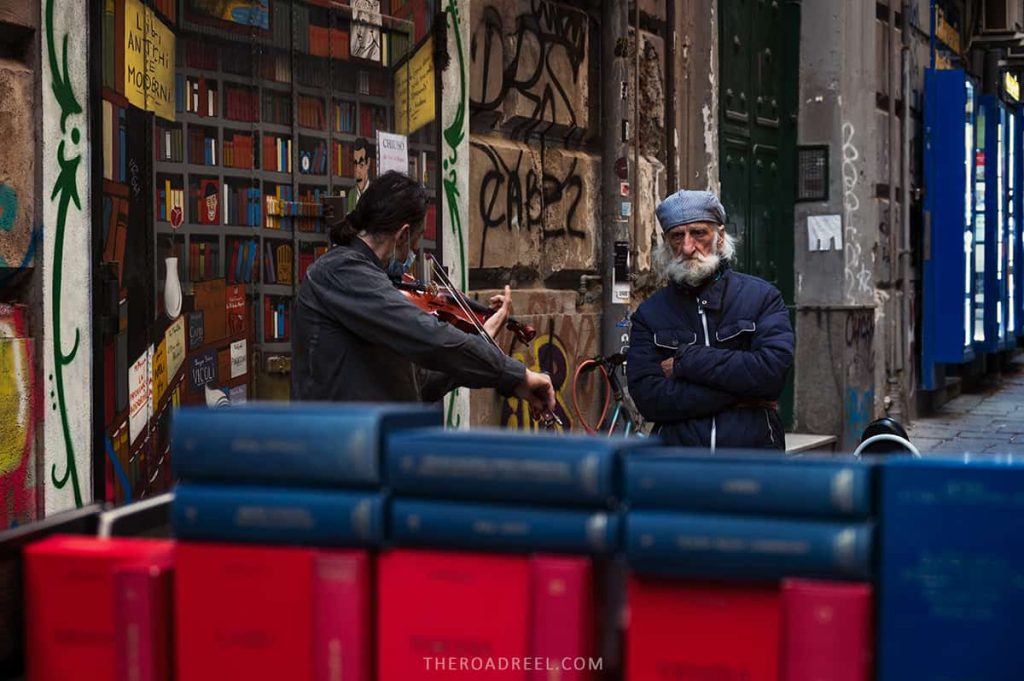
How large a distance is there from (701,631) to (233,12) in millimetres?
4154

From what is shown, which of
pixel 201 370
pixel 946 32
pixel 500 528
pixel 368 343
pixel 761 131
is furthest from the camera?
pixel 946 32

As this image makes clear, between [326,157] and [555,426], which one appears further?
[555,426]

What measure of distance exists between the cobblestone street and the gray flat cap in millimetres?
6907

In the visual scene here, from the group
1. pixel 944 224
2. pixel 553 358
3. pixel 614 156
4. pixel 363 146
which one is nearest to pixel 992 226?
pixel 944 224

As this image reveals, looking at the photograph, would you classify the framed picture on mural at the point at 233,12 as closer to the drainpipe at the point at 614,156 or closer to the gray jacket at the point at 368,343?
the gray jacket at the point at 368,343

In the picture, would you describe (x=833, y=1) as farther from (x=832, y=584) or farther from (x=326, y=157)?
(x=832, y=584)

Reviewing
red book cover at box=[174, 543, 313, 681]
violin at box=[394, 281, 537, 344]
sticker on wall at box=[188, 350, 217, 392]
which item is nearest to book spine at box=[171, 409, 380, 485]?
red book cover at box=[174, 543, 313, 681]

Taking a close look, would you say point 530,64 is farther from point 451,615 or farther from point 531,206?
point 451,615

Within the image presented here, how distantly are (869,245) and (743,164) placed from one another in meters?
1.53

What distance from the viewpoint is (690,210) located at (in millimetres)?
4633

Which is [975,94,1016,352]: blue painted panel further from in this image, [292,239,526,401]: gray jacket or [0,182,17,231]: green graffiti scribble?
[0,182,17,231]: green graffiti scribble

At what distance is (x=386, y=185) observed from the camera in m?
4.32

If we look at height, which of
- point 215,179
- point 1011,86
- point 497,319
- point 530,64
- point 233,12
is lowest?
point 497,319

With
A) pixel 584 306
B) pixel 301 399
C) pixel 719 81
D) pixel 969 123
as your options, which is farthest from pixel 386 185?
pixel 969 123
